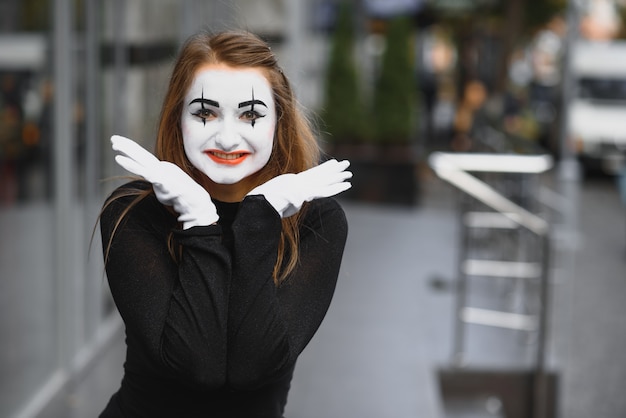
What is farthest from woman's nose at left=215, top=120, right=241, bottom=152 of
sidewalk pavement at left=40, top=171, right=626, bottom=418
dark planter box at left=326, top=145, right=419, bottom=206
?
dark planter box at left=326, top=145, right=419, bottom=206

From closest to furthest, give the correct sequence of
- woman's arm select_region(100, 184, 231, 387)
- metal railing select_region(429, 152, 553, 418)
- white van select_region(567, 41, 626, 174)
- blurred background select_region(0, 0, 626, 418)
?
1. woman's arm select_region(100, 184, 231, 387)
2. blurred background select_region(0, 0, 626, 418)
3. metal railing select_region(429, 152, 553, 418)
4. white van select_region(567, 41, 626, 174)

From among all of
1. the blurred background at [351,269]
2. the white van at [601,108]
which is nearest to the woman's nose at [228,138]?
the blurred background at [351,269]

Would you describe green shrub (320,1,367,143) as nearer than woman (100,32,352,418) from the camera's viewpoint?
No

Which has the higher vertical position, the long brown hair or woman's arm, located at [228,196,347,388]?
the long brown hair

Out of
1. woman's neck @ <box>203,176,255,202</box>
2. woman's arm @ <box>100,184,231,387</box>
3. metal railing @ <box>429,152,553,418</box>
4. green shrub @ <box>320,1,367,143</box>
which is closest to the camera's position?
woman's arm @ <box>100,184,231,387</box>

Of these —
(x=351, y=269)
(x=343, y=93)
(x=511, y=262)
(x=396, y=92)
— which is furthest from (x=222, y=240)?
(x=343, y=93)

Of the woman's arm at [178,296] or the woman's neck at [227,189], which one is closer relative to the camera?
the woman's arm at [178,296]

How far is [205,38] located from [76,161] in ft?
12.0

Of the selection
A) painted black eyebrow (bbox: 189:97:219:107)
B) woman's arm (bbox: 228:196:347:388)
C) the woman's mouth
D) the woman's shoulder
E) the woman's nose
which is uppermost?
painted black eyebrow (bbox: 189:97:219:107)

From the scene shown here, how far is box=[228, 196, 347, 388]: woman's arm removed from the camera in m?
1.91

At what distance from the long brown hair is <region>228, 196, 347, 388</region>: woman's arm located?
6cm

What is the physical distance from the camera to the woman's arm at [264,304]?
191 cm

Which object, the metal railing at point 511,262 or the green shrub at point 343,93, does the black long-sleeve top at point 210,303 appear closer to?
the metal railing at point 511,262

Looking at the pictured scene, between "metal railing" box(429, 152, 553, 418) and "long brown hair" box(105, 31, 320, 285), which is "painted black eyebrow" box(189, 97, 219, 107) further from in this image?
"metal railing" box(429, 152, 553, 418)
